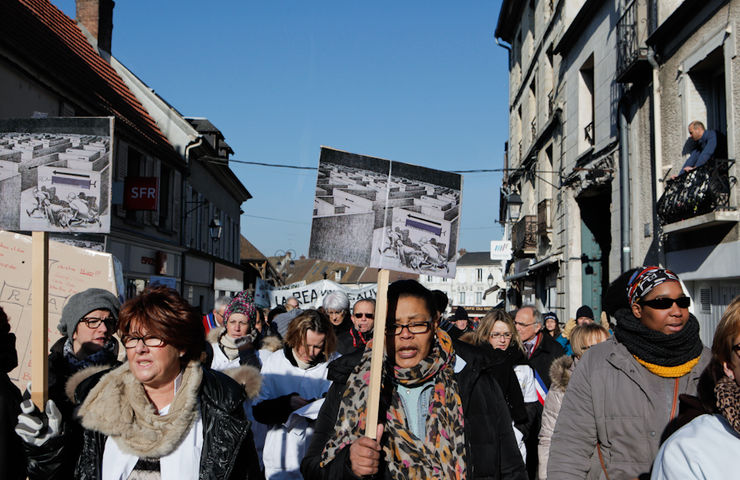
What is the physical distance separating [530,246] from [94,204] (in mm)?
19737

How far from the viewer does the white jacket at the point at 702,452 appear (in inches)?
82.5

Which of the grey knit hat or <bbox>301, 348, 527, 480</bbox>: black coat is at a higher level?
the grey knit hat

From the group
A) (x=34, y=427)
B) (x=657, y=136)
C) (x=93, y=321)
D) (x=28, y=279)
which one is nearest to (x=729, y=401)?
(x=34, y=427)

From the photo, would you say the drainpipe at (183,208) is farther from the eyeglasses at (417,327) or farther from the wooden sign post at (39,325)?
the eyeglasses at (417,327)

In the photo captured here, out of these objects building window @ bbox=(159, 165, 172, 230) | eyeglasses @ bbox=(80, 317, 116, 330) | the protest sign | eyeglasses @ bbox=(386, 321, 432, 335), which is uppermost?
building window @ bbox=(159, 165, 172, 230)

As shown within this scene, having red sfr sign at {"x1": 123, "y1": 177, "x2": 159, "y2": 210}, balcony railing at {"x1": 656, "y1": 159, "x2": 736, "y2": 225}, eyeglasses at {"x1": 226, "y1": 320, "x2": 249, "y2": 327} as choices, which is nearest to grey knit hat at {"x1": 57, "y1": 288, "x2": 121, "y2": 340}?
eyeglasses at {"x1": 226, "y1": 320, "x2": 249, "y2": 327}

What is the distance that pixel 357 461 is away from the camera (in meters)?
2.77

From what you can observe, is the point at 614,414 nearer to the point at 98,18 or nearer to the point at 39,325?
the point at 39,325

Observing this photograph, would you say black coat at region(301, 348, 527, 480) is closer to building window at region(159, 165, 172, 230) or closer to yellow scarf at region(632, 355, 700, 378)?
yellow scarf at region(632, 355, 700, 378)

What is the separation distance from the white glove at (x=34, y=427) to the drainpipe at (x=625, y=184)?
1200cm

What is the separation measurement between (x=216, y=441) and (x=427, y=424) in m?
0.89

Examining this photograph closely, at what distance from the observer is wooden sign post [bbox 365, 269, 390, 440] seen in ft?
9.37

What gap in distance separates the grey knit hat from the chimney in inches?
794

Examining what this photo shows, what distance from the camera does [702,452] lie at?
83.8 inches
